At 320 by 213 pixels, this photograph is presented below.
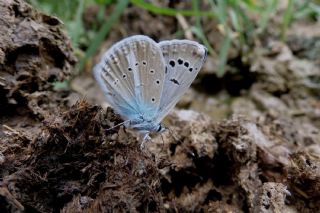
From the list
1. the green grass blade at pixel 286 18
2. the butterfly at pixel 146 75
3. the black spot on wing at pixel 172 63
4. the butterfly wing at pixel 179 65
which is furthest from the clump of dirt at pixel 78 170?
the green grass blade at pixel 286 18

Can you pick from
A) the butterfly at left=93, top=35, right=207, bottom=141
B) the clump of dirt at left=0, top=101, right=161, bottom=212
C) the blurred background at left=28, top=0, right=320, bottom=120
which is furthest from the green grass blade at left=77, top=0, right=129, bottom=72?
the clump of dirt at left=0, top=101, right=161, bottom=212

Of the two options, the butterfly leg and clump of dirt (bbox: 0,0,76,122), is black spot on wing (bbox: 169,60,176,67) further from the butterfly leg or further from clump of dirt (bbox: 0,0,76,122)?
clump of dirt (bbox: 0,0,76,122)

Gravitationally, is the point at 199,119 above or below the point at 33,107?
above

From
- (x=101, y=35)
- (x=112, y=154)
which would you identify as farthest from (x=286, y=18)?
(x=112, y=154)

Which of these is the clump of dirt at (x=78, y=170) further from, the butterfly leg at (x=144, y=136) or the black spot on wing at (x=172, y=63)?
the black spot on wing at (x=172, y=63)

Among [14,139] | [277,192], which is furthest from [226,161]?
[14,139]

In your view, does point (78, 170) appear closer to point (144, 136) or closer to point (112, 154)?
point (112, 154)

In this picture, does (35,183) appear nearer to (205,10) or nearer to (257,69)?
(257,69)

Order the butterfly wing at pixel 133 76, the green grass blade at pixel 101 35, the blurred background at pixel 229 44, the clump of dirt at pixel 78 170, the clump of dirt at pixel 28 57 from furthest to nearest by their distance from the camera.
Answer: the blurred background at pixel 229 44 < the green grass blade at pixel 101 35 < the butterfly wing at pixel 133 76 < the clump of dirt at pixel 28 57 < the clump of dirt at pixel 78 170
